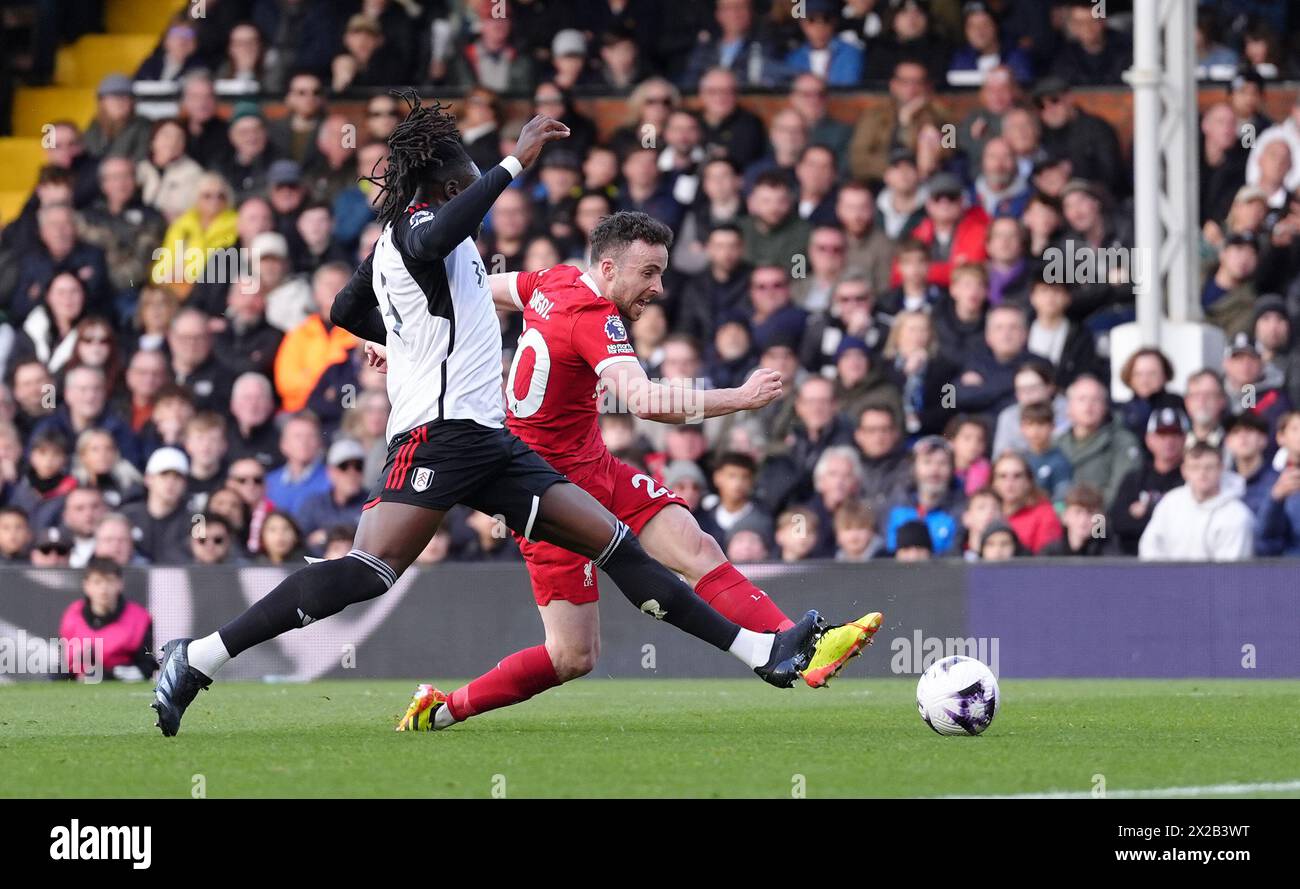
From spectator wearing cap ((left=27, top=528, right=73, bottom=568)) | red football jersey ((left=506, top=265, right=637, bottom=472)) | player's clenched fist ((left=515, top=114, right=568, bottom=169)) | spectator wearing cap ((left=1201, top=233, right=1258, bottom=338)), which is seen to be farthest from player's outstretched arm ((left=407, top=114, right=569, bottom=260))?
spectator wearing cap ((left=1201, top=233, right=1258, bottom=338))

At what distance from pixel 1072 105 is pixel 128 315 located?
6586 mm

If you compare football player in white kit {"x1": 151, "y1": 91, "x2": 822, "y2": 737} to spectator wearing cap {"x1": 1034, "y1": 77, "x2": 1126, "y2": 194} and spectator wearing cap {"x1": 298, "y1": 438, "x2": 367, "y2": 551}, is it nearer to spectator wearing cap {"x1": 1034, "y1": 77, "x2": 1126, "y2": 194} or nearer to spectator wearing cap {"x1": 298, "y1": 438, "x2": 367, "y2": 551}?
spectator wearing cap {"x1": 298, "y1": 438, "x2": 367, "y2": 551}

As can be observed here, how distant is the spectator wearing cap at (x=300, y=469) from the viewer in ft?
44.0

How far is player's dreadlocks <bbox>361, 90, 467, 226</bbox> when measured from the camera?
774cm

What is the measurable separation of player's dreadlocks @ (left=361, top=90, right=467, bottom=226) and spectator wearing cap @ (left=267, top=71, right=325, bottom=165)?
318 inches

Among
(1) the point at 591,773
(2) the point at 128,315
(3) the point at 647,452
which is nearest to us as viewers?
(1) the point at 591,773

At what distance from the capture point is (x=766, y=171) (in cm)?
1443

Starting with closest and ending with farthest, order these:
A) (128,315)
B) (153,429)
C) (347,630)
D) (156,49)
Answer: (347,630), (153,429), (128,315), (156,49)

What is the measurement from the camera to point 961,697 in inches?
305

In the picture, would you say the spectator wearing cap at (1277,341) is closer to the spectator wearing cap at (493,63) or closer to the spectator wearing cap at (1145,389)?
the spectator wearing cap at (1145,389)

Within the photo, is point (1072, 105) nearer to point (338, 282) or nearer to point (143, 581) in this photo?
point (338, 282)

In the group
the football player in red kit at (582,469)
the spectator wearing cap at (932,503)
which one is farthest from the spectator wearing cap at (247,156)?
the football player in red kit at (582,469)

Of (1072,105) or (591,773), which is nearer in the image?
(591,773)

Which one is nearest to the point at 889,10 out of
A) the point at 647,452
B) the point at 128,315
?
the point at 647,452
